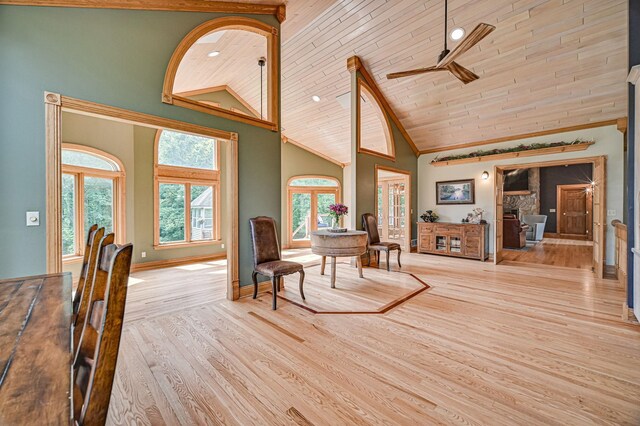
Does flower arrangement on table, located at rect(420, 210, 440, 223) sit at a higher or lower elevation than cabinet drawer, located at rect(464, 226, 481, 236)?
higher

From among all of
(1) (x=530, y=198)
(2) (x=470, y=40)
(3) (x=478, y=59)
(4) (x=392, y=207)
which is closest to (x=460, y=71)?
(2) (x=470, y=40)

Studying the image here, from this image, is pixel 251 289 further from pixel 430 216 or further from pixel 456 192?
pixel 456 192

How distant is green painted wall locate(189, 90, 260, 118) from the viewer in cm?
650

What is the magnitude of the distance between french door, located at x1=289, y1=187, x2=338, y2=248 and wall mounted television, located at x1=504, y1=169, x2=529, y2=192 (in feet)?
26.1

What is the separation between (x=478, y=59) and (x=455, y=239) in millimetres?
3887

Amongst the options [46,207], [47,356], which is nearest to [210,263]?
[46,207]

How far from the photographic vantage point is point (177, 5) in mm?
3076

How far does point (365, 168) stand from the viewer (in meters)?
5.70

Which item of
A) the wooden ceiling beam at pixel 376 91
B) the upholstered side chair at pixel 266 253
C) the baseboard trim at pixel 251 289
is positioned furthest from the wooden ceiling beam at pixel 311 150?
the baseboard trim at pixel 251 289

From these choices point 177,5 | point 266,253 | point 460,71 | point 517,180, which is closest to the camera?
point 177,5

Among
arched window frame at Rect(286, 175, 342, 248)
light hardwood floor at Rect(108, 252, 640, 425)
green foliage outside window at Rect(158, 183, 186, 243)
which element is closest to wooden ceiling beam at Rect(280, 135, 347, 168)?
arched window frame at Rect(286, 175, 342, 248)

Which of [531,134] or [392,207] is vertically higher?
[531,134]

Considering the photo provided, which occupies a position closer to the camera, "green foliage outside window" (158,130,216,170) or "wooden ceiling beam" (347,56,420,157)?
"wooden ceiling beam" (347,56,420,157)

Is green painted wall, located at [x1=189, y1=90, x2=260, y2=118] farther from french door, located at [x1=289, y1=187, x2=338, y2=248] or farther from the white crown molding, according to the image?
the white crown molding
